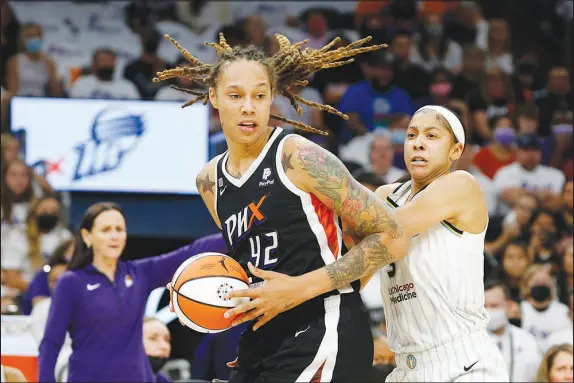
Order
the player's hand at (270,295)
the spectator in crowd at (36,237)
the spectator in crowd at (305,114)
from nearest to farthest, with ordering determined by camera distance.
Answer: the player's hand at (270,295) < the spectator in crowd at (36,237) < the spectator in crowd at (305,114)

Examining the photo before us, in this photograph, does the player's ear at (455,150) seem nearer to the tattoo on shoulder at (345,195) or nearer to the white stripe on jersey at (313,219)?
the tattoo on shoulder at (345,195)

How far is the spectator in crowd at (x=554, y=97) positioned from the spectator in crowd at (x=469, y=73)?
763 millimetres

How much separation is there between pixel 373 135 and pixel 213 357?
3.89m

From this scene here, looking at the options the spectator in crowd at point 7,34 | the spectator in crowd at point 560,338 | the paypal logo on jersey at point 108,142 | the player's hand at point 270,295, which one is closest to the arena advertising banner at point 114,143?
the paypal logo on jersey at point 108,142

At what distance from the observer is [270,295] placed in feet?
12.9

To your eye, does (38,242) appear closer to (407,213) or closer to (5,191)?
(5,191)

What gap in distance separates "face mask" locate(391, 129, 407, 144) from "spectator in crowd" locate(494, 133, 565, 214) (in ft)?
3.36

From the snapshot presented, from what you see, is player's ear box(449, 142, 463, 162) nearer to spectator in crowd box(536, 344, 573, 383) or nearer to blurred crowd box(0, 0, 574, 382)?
blurred crowd box(0, 0, 574, 382)

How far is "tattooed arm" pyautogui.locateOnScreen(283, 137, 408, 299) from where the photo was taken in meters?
4.07

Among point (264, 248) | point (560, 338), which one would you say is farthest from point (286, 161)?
point (560, 338)

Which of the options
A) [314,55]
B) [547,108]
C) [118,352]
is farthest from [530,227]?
[314,55]

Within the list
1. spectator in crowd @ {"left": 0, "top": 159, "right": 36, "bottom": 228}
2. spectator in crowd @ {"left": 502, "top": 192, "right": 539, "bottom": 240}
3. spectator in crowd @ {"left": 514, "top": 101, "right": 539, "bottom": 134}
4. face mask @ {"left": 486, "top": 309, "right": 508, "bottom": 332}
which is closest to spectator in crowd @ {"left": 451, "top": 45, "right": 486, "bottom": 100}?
spectator in crowd @ {"left": 514, "top": 101, "right": 539, "bottom": 134}

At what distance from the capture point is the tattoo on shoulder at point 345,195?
4.09m

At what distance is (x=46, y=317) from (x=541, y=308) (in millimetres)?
3891
